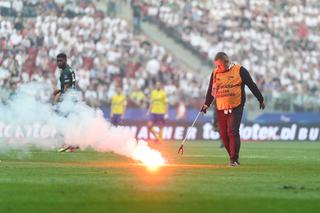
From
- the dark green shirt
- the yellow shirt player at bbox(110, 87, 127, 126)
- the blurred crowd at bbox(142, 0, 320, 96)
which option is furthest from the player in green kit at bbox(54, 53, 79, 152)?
the blurred crowd at bbox(142, 0, 320, 96)

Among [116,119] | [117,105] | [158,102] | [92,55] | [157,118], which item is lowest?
[116,119]

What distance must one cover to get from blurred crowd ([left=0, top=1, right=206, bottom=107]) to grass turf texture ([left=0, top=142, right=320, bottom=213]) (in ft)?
65.8

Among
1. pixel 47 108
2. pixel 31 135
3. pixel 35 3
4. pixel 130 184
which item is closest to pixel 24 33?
pixel 35 3

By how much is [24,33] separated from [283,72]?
12444 mm

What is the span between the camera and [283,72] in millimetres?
46750

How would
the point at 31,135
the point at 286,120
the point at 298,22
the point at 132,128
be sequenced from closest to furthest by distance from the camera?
1. the point at 31,135
2. the point at 132,128
3. the point at 286,120
4. the point at 298,22

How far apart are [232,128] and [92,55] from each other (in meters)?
24.3

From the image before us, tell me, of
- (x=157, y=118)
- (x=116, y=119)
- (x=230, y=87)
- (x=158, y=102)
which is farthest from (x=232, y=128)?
(x=116, y=119)

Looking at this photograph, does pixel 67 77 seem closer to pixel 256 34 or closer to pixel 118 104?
pixel 118 104

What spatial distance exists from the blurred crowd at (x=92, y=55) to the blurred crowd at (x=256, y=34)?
2211 mm

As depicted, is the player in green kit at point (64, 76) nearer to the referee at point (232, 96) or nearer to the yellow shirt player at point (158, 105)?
the referee at point (232, 96)

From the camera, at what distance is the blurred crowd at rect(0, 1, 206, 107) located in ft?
136

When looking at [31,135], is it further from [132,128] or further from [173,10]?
[173,10]

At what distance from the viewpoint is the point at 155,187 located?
14492 mm
